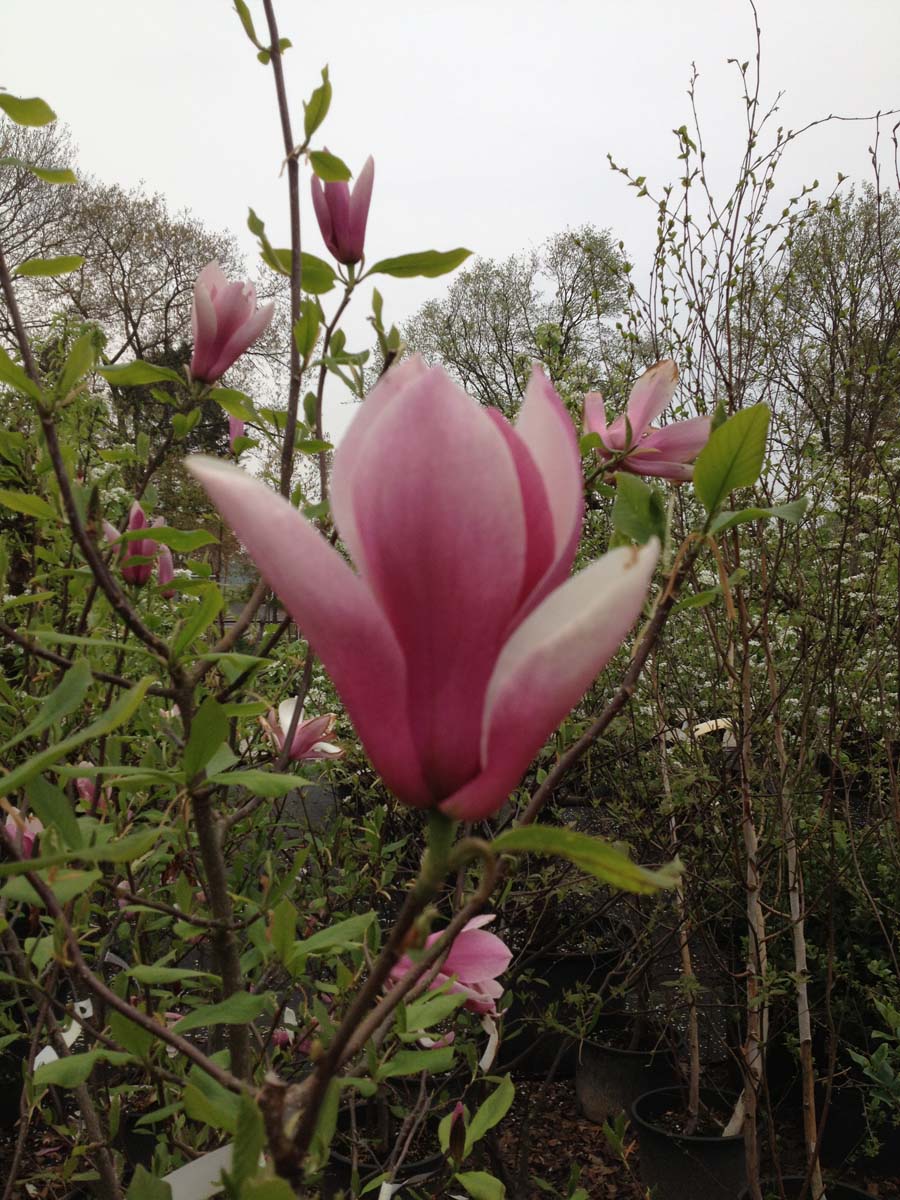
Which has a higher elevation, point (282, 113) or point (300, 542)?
point (282, 113)

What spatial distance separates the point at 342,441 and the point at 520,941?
2.74 m

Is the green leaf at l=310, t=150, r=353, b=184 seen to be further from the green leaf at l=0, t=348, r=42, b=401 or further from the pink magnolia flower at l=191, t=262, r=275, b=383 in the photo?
the green leaf at l=0, t=348, r=42, b=401

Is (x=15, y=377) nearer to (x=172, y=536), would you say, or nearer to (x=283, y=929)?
(x=172, y=536)

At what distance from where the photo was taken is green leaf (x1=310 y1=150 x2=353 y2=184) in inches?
36.7

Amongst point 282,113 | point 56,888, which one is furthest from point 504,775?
point 282,113

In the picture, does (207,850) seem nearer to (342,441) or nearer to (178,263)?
(342,441)

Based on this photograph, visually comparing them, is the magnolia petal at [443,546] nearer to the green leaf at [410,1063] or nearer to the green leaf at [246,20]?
the green leaf at [410,1063]

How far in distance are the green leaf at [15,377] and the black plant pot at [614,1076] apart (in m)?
3.00

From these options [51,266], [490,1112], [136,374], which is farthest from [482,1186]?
[51,266]

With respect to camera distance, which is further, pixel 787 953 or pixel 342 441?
pixel 787 953

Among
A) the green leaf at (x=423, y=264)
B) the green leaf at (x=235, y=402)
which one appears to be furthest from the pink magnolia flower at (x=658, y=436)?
the green leaf at (x=235, y=402)

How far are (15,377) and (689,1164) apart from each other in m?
2.79

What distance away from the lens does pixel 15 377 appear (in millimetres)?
746

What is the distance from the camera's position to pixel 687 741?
2879 mm
